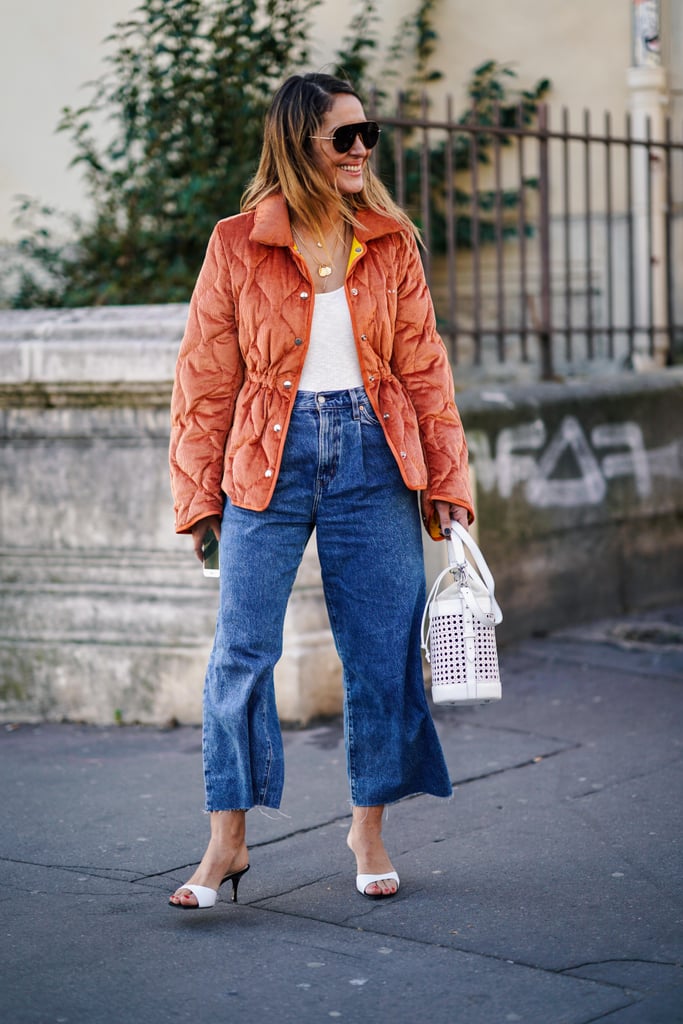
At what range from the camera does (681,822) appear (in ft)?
12.7

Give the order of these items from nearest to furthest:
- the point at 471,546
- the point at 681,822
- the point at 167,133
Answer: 1. the point at 471,546
2. the point at 681,822
3. the point at 167,133

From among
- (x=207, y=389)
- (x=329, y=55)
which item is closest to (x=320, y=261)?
(x=207, y=389)

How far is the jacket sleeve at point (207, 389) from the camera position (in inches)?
132

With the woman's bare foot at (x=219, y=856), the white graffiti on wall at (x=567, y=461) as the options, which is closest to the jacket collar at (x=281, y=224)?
the woman's bare foot at (x=219, y=856)

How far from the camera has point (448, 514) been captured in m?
3.45

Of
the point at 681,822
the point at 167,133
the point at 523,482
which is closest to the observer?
the point at 681,822

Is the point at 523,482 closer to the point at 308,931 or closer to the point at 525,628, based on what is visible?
the point at 525,628

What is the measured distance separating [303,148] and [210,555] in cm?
101

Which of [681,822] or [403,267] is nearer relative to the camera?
[403,267]

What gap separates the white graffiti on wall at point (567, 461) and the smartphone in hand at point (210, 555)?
2.71 m

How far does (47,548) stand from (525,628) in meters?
2.17

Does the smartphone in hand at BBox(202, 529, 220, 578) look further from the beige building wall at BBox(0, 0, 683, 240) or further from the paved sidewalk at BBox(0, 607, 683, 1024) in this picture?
the beige building wall at BBox(0, 0, 683, 240)

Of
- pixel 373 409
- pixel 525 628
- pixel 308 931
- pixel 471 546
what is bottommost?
pixel 308 931

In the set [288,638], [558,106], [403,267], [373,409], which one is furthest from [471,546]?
[558,106]
